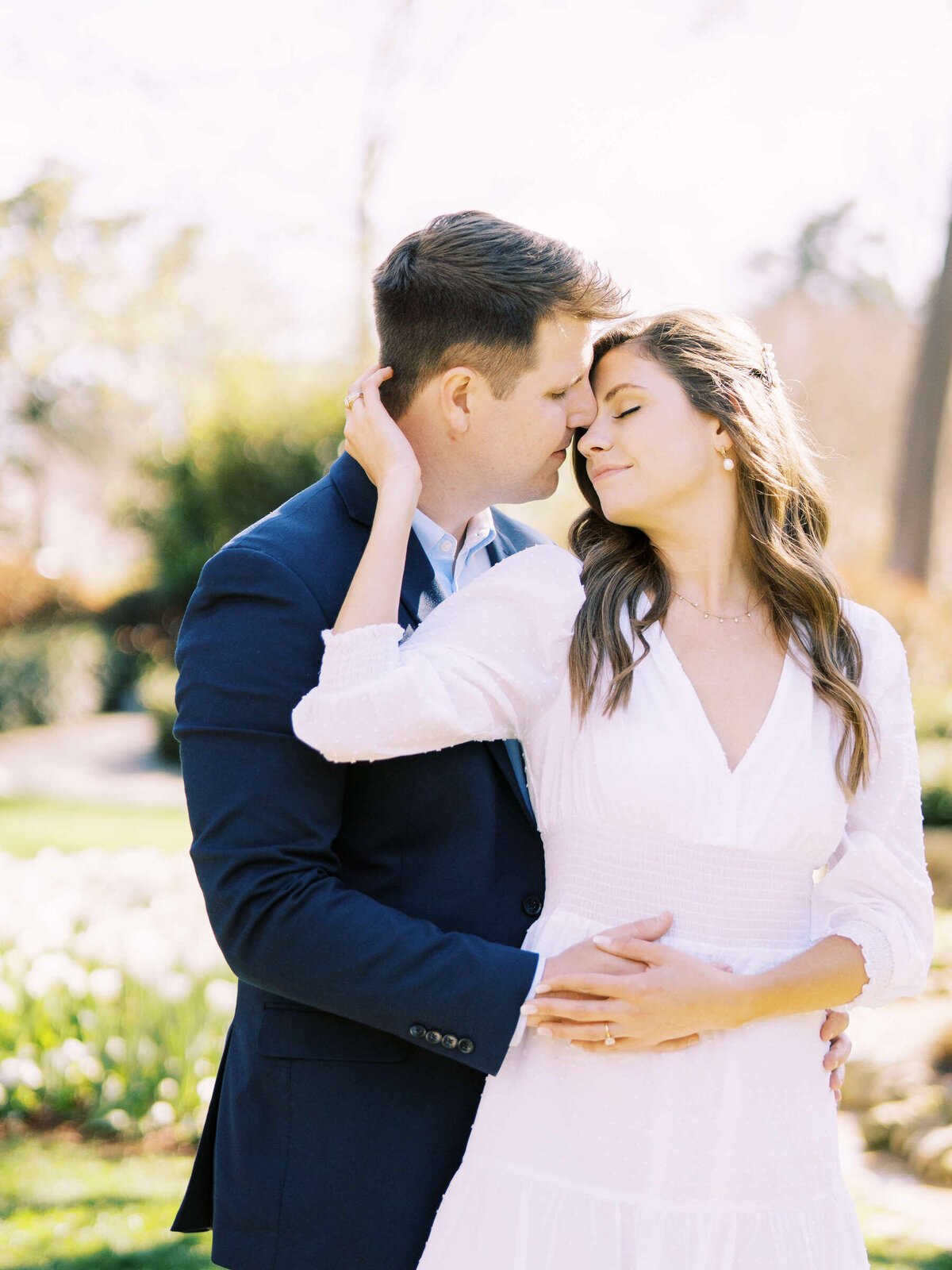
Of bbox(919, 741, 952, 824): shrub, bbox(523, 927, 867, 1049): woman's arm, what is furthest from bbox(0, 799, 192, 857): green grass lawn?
bbox(523, 927, 867, 1049): woman's arm

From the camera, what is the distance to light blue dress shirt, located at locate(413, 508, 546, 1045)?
87.9 inches

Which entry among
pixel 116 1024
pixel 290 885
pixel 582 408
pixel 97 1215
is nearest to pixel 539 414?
pixel 582 408

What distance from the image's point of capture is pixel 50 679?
53.0ft

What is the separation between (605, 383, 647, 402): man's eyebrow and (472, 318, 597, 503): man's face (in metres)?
0.07

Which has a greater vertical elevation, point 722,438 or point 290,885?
point 722,438

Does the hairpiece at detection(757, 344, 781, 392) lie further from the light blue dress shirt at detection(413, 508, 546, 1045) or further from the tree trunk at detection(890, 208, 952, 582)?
the tree trunk at detection(890, 208, 952, 582)

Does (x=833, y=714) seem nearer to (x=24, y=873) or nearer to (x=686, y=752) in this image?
(x=686, y=752)

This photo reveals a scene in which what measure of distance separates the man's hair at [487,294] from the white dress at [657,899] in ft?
1.51

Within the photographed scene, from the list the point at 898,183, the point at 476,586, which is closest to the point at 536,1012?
the point at 476,586

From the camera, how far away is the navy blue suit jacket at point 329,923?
1900 millimetres

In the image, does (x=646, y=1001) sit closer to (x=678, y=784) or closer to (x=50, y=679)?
(x=678, y=784)

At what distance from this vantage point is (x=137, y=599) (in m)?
18.4

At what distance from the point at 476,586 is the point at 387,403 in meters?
0.58

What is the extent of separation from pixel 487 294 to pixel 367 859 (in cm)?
109
